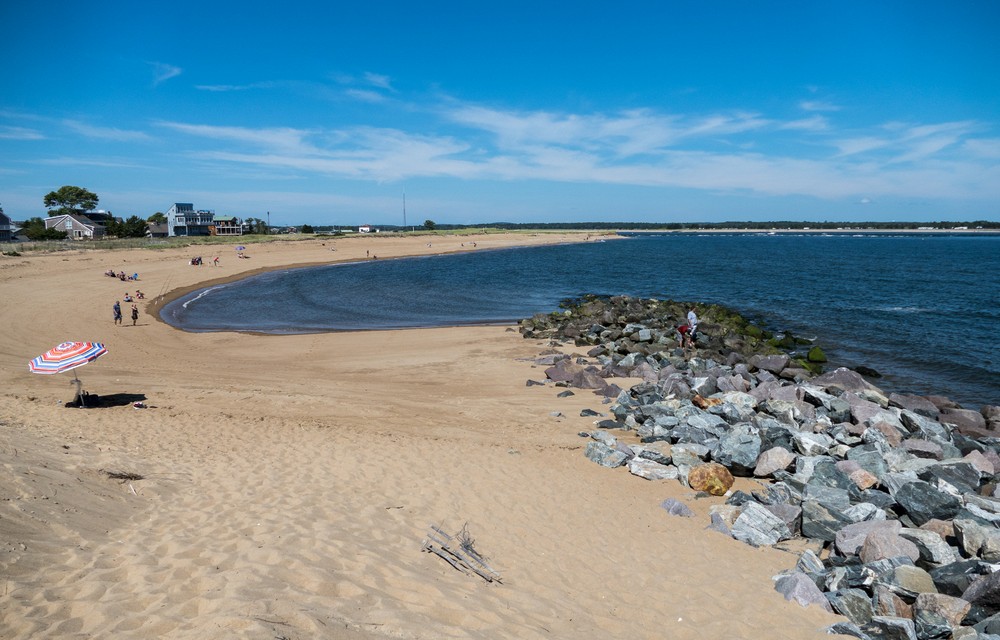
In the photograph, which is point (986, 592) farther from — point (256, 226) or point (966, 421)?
point (256, 226)

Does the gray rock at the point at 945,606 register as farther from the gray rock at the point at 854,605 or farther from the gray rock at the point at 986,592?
the gray rock at the point at 854,605

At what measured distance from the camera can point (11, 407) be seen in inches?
519

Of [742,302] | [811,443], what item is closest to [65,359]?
[811,443]

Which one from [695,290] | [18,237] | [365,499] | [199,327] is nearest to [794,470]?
[365,499]

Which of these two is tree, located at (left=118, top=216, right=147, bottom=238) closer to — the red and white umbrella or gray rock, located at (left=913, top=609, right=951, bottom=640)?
the red and white umbrella

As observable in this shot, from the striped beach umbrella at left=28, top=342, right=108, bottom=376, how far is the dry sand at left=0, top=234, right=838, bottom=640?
3.21 feet

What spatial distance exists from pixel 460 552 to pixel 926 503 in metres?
7.19

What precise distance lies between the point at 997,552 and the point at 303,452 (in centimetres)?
1132

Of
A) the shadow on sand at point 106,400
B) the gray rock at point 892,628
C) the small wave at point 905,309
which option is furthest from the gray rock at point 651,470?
the small wave at point 905,309

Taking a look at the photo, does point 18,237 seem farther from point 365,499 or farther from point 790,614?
point 790,614

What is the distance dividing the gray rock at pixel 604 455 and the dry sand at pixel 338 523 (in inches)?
10.0

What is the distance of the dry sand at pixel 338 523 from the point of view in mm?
5812

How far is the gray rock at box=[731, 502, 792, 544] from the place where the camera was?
8.75m

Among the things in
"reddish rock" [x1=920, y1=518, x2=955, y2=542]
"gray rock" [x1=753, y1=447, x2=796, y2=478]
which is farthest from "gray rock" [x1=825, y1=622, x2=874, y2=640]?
"gray rock" [x1=753, y1=447, x2=796, y2=478]
